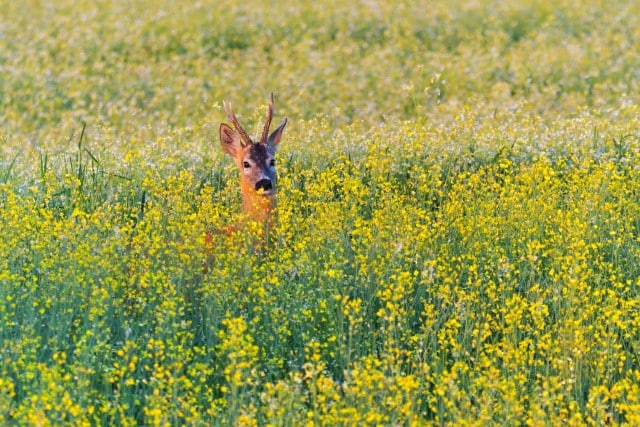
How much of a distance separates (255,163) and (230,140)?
0.58 metres

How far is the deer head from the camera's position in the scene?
9047 millimetres

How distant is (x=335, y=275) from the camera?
295 inches

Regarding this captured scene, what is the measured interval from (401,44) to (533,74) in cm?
285

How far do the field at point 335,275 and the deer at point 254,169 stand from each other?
5.3 inches

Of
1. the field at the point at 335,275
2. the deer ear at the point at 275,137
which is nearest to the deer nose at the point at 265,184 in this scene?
the field at the point at 335,275

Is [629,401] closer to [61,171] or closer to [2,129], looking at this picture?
[61,171]

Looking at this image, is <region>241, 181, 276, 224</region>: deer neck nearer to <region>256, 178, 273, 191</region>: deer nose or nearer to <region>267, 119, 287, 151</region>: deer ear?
<region>256, 178, 273, 191</region>: deer nose

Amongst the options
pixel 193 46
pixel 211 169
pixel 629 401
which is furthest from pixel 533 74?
pixel 629 401

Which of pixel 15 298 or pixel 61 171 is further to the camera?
pixel 61 171

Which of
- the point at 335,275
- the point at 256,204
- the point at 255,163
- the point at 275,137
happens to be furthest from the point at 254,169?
the point at 335,275

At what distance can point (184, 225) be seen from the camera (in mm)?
8258

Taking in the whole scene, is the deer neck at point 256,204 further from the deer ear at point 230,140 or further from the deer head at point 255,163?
the deer ear at point 230,140

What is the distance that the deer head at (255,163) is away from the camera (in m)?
9.05

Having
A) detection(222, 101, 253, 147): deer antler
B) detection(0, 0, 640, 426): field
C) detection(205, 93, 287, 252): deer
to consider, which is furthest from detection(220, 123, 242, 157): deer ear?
detection(0, 0, 640, 426): field
